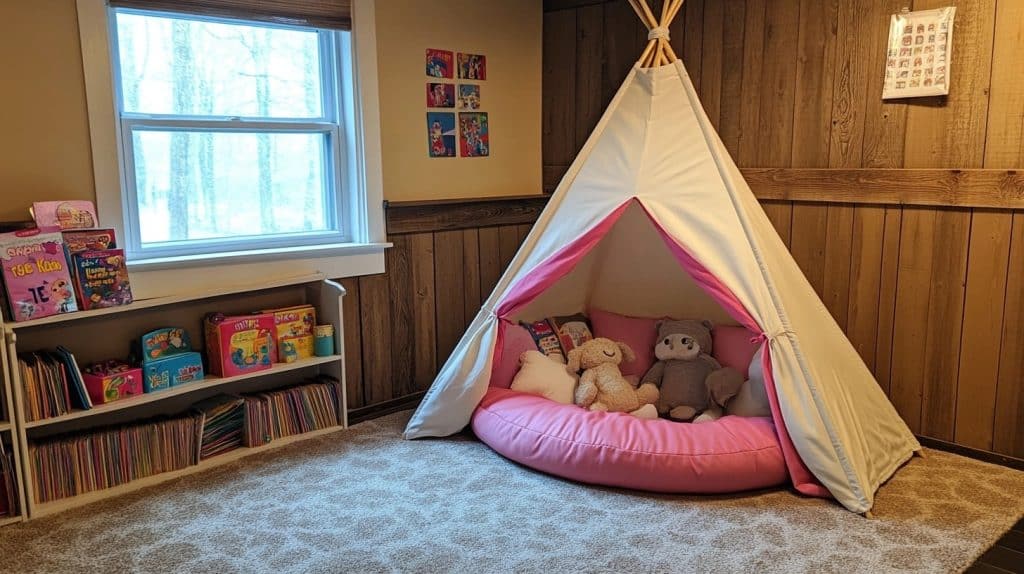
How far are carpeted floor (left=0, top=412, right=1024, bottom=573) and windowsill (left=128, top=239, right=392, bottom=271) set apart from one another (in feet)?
2.62

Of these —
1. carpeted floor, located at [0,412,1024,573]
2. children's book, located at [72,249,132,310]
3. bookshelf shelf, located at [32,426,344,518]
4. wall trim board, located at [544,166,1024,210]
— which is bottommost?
carpeted floor, located at [0,412,1024,573]

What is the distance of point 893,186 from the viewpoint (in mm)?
3113

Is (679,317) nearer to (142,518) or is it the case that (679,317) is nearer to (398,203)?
(398,203)

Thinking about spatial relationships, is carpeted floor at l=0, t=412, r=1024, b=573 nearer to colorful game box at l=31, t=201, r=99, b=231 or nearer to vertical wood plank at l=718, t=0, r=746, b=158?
colorful game box at l=31, t=201, r=99, b=231

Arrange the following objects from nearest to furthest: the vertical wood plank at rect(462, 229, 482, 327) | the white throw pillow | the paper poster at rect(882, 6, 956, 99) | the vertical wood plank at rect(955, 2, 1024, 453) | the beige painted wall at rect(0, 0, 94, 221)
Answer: the beige painted wall at rect(0, 0, 94, 221), the vertical wood plank at rect(955, 2, 1024, 453), the paper poster at rect(882, 6, 956, 99), the white throw pillow, the vertical wood plank at rect(462, 229, 482, 327)

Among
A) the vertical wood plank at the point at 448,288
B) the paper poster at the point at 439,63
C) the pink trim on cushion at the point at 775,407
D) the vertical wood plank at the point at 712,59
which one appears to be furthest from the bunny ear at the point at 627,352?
the paper poster at the point at 439,63

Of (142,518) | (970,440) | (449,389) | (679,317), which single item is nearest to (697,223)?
(679,317)

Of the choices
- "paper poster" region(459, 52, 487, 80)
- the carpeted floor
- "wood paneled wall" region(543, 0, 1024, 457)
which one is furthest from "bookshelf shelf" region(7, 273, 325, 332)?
"wood paneled wall" region(543, 0, 1024, 457)

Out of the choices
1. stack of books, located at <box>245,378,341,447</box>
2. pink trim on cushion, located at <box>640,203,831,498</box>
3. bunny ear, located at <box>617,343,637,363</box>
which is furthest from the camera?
bunny ear, located at <box>617,343,637,363</box>

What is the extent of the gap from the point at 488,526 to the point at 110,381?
1.42 m

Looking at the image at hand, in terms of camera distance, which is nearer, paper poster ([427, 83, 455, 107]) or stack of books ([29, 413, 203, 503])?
stack of books ([29, 413, 203, 503])

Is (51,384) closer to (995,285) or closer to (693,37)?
(693,37)

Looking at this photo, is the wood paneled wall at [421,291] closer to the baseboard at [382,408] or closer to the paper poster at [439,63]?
the baseboard at [382,408]

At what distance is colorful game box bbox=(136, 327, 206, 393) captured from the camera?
9.37 ft
